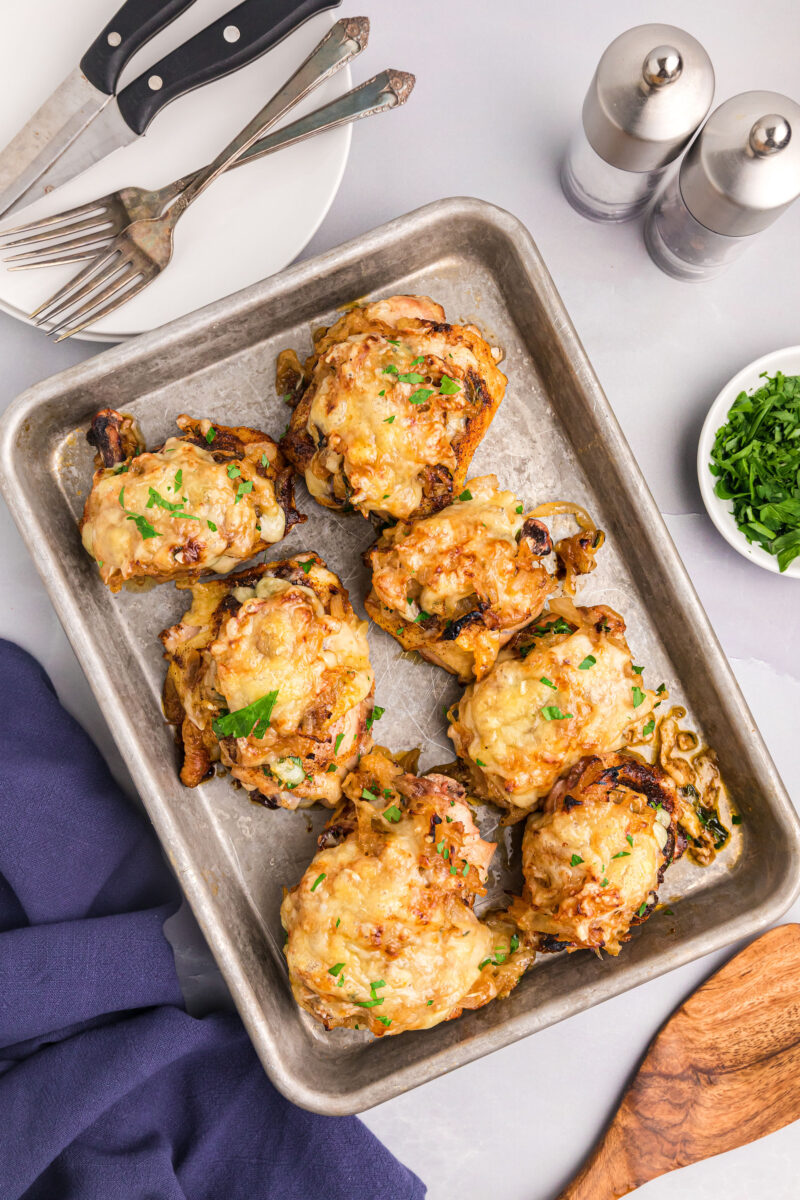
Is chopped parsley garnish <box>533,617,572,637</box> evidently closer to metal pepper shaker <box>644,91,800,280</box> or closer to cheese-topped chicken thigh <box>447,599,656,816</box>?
cheese-topped chicken thigh <box>447,599,656,816</box>

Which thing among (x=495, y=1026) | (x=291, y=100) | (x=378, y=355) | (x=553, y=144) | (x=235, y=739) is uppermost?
(x=291, y=100)

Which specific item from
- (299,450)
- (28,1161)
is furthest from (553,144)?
(28,1161)

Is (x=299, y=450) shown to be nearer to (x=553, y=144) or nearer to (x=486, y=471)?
(x=486, y=471)

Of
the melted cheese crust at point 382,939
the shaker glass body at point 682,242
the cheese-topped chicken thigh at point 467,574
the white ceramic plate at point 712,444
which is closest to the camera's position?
the melted cheese crust at point 382,939

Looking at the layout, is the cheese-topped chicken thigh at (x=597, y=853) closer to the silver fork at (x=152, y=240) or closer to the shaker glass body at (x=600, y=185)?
the shaker glass body at (x=600, y=185)

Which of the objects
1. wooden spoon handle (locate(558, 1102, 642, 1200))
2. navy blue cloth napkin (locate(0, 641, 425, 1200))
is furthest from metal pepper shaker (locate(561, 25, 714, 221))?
wooden spoon handle (locate(558, 1102, 642, 1200))

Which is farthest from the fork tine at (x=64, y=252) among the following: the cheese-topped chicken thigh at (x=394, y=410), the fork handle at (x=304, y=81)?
the cheese-topped chicken thigh at (x=394, y=410)

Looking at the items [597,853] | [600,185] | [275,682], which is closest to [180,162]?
[600,185]
